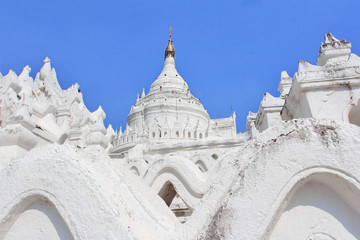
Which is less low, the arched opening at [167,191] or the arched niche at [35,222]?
the arched opening at [167,191]

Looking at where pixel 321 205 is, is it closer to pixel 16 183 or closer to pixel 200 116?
pixel 16 183

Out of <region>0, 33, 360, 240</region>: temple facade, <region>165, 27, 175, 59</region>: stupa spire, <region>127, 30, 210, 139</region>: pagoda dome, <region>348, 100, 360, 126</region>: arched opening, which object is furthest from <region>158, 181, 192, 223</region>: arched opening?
<region>165, 27, 175, 59</region>: stupa spire

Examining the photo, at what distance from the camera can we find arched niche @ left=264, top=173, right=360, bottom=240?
1807 mm

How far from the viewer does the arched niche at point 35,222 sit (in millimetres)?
2133

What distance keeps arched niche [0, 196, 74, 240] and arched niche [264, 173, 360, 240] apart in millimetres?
1428

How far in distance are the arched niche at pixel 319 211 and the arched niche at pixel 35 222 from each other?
143 cm

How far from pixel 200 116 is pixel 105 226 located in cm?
3410

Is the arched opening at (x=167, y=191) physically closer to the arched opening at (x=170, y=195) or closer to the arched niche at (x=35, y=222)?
the arched opening at (x=170, y=195)

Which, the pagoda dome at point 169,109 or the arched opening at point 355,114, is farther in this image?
the pagoda dome at point 169,109

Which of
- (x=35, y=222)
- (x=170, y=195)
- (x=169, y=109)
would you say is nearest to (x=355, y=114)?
(x=170, y=195)

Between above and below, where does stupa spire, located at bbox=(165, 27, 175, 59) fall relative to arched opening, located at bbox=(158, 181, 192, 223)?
above

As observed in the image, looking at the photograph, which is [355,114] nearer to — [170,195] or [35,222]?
[170,195]

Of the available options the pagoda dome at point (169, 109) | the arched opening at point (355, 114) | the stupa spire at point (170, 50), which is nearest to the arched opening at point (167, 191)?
the arched opening at point (355, 114)

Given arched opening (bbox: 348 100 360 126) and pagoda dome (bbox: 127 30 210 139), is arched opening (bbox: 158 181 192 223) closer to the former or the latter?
arched opening (bbox: 348 100 360 126)
